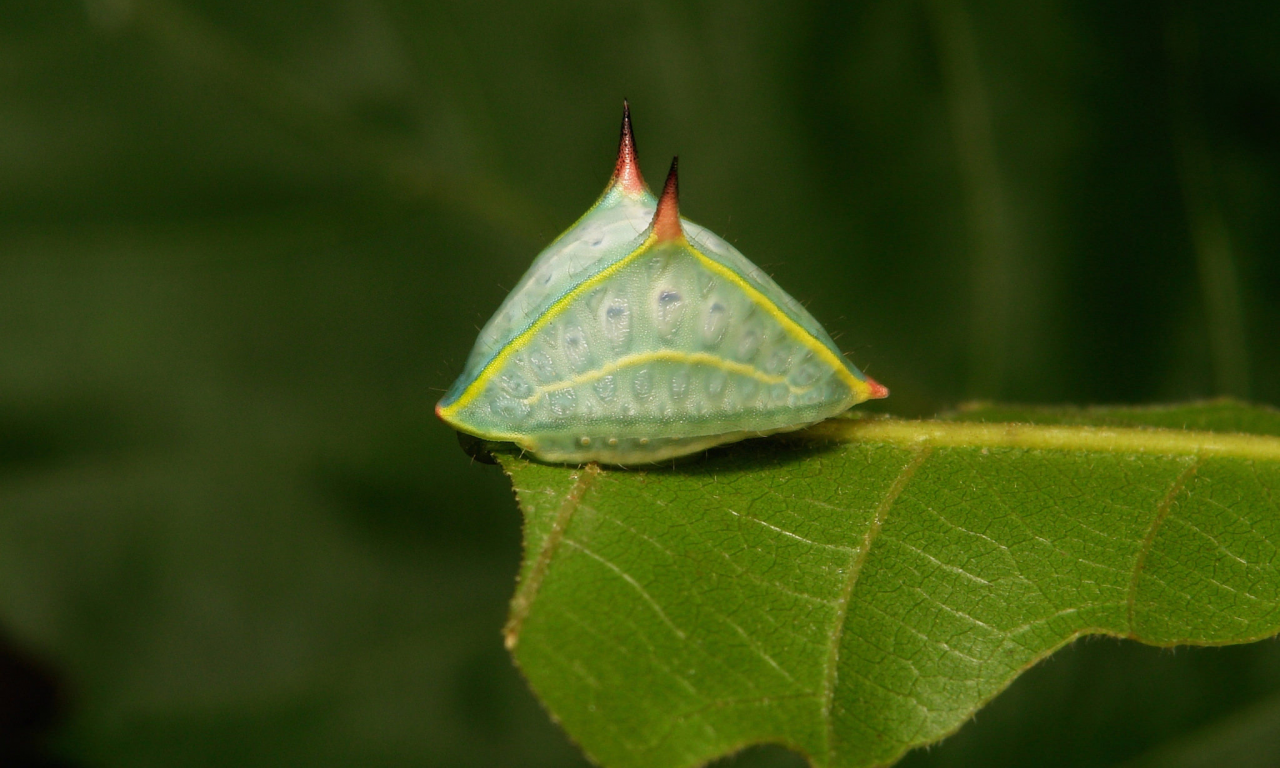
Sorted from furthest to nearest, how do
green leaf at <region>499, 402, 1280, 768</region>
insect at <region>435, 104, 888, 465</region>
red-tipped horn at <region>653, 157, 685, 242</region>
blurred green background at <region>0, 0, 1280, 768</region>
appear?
1. blurred green background at <region>0, 0, 1280, 768</region>
2. insect at <region>435, 104, 888, 465</region>
3. red-tipped horn at <region>653, 157, 685, 242</region>
4. green leaf at <region>499, 402, 1280, 768</region>

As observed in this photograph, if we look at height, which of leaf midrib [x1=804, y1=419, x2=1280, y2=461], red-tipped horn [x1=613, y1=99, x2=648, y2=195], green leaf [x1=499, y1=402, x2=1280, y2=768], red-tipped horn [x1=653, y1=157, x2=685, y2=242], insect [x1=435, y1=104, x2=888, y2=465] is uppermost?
red-tipped horn [x1=613, y1=99, x2=648, y2=195]

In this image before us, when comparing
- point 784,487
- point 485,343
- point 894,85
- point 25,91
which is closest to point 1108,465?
point 784,487

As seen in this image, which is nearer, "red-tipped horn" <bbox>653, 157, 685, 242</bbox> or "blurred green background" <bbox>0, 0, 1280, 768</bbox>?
"red-tipped horn" <bbox>653, 157, 685, 242</bbox>

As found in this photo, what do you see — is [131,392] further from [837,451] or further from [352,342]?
[837,451]

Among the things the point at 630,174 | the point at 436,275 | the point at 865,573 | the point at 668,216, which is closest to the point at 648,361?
the point at 668,216

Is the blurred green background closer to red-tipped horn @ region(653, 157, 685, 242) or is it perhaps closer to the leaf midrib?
the leaf midrib

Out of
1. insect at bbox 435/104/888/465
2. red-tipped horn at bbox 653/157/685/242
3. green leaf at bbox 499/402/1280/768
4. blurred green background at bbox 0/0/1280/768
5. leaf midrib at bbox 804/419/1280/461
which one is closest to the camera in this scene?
green leaf at bbox 499/402/1280/768

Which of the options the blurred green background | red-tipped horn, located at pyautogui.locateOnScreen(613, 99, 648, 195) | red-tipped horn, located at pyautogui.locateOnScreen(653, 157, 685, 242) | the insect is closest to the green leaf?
the insect
